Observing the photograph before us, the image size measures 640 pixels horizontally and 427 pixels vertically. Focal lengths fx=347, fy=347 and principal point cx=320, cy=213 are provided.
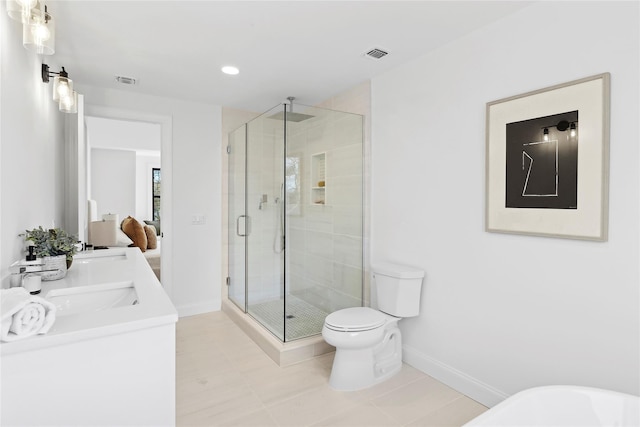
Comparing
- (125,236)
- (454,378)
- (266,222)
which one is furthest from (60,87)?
(125,236)

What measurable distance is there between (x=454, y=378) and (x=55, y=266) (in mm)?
2409

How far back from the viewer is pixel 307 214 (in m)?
3.13

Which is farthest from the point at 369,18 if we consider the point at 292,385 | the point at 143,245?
the point at 143,245

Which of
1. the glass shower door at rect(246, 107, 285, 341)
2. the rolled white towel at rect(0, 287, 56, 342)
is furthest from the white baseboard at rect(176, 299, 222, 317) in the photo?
the rolled white towel at rect(0, 287, 56, 342)

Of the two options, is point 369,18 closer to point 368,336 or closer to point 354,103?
point 354,103

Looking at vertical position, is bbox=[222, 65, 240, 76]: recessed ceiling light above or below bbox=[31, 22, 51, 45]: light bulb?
above

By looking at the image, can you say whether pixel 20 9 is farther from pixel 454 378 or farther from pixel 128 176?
pixel 128 176

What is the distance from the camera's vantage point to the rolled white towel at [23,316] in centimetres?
94

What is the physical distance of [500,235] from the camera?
80.0 inches

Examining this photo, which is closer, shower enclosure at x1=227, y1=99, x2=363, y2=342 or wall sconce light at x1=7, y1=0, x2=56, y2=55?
wall sconce light at x1=7, y1=0, x2=56, y2=55

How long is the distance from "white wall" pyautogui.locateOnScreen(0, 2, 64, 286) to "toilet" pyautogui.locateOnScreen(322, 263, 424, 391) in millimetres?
1789

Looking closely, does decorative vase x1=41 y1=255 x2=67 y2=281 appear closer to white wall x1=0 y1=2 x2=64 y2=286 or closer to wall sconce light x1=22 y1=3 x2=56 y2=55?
white wall x1=0 y1=2 x2=64 y2=286

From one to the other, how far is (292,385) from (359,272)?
1.13 m

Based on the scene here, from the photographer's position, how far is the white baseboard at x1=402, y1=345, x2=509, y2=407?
208 centimetres
